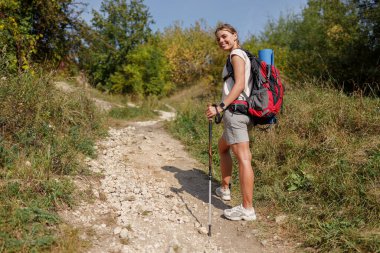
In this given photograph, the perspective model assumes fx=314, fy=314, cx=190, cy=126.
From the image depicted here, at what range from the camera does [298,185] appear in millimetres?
3994

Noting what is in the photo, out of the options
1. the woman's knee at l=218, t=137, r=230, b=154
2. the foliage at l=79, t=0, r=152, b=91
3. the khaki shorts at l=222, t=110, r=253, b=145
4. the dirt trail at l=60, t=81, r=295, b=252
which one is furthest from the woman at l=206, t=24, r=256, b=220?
the foliage at l=79, t=0, r=152, b=91

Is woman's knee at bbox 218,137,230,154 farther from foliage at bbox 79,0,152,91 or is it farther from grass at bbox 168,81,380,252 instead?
foliage at bbox 79,0,152,91

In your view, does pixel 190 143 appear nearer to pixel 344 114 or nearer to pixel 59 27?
pixel 344 114

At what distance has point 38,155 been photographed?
153 inches

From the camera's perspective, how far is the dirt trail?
3002 mm

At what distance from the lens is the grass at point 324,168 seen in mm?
3035

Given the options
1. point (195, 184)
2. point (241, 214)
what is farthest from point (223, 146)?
point (195, 184)

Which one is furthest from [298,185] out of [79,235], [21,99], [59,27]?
[59,27]

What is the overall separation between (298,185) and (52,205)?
2891mm

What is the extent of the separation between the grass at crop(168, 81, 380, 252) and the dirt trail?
40 cm

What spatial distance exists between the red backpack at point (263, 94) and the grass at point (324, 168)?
112 centimetres

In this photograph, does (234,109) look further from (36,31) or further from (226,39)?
(36,31)

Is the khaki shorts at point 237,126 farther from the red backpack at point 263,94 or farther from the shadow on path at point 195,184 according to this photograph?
the shadow on path at point 195,184

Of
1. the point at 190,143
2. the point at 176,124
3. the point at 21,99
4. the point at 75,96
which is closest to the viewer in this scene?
the point at 21,99
